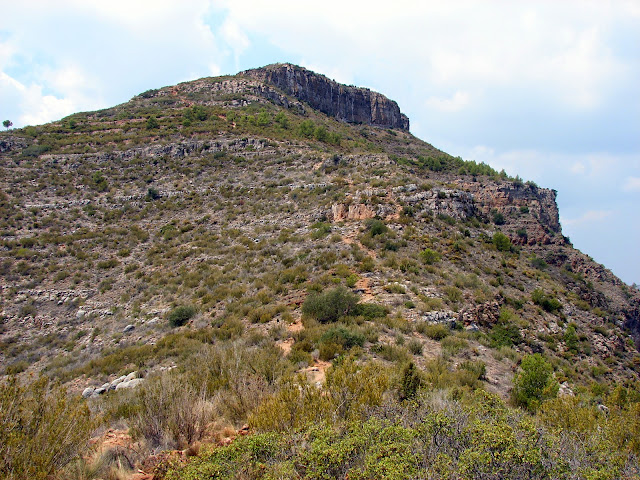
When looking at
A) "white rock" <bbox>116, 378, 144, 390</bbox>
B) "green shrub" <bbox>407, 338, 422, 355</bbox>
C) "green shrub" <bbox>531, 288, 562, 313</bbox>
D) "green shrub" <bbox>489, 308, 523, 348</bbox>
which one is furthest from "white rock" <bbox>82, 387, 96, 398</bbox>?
"green shrub" <bbox>531, 288, 562, 313</bbox>

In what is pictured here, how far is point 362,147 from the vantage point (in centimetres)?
4525

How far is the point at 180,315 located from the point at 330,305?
604 centimetres

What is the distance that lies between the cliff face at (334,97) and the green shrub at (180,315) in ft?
197

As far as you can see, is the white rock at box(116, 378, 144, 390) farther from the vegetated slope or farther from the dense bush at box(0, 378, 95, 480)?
the dense bush at box(0, 378, 95, 480)

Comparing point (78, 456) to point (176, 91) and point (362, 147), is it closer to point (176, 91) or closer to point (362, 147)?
point (362, 147)

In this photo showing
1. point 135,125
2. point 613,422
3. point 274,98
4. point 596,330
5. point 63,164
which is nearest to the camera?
point 613,422

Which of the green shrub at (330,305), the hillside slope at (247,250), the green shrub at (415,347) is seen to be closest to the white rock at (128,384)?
the hillside slope at (247,250)

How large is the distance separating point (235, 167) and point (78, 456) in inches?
1139

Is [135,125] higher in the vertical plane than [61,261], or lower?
higher

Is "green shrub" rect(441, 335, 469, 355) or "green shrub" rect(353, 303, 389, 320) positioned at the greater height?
"green shrub" rect(353, 303, 389, 320)

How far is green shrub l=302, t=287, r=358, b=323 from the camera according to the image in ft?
34.8

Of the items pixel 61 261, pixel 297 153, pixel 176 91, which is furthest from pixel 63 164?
pixel 176 91

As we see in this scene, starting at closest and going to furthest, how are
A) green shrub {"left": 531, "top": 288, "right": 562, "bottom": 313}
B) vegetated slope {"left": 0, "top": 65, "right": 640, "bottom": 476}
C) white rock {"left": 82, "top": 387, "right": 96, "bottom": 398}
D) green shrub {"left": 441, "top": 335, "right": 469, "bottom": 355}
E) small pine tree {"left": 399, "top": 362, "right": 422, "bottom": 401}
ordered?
small pine tree {"left": 399, "top": 362, "right": 422, "bottom": 401} → white rock {"left": 82, "top": 387, "right": 96, "bottom": 398} → green shrub {"left": 441, "top": 335, "right": 469, "bottom": 355} → vegetated slope {"left": 0, "top": 65, "right": 640, "bottom": 476} → green shrub {"left": 531, "top": 288, "right": 562, "bottom": 313}

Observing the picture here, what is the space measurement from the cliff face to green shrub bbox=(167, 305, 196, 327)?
59.9 meters
